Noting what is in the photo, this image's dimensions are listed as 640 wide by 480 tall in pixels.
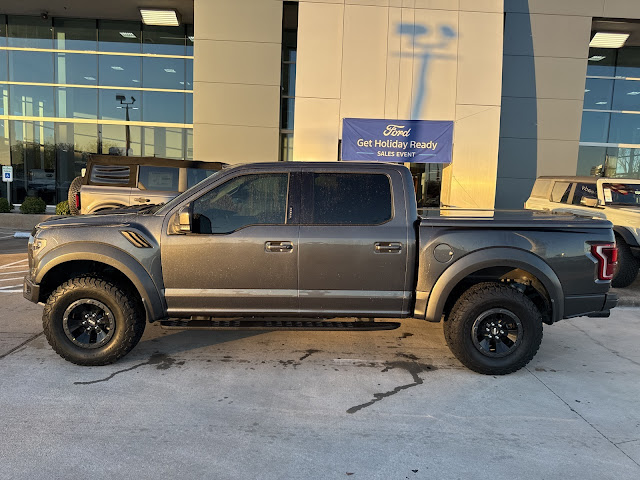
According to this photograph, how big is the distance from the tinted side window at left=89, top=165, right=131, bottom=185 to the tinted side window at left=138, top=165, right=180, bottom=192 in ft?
1.09

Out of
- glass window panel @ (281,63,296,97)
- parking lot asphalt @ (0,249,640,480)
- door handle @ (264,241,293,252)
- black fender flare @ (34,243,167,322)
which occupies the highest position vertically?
glass window panel @ (281,63,296,97)

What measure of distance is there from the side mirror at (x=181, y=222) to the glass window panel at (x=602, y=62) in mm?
18403

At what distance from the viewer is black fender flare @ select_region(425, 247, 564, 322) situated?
4.36 metres

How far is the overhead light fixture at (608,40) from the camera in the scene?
15.6 metres

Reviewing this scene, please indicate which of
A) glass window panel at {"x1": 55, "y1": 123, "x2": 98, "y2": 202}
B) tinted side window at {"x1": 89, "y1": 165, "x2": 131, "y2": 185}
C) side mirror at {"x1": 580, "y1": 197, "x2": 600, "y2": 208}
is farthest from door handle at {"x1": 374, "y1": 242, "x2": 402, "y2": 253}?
glass window panel at {"x1": 55, "y1": 123, "x2": 98, "y2": 202}

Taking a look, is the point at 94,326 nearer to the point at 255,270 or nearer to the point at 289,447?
the point at 255,270

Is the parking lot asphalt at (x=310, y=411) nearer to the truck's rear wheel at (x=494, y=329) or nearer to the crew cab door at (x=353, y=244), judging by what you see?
the truck's rear wheel at (x=494, y=329)

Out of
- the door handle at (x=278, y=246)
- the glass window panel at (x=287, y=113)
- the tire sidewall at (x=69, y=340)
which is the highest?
the glass window panel at (x=287, y=113)

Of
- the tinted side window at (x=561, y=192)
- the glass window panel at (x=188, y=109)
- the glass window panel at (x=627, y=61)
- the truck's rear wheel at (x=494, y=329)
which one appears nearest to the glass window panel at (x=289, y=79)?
the glass window panel at (x=188, y=109)

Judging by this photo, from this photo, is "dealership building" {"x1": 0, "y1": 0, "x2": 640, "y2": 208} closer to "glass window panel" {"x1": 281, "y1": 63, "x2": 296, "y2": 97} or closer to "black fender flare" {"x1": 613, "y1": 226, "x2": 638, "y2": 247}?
"glass window panel" {"x1": 281, "y1": 63, "x2": 296, "y2": 97}

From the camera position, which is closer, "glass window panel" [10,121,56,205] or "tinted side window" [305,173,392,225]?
A: "tinted side window" [305,173,392,225]

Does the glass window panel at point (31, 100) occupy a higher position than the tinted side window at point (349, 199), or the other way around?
the glass window panel at point (31, 100)

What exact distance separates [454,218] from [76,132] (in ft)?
54.3

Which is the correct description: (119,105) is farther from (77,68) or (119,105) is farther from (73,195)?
(73,195)
